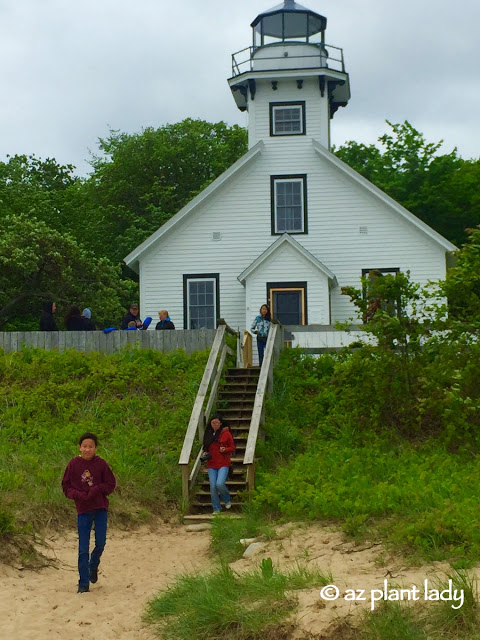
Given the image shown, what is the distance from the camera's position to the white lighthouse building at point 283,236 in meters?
25.7

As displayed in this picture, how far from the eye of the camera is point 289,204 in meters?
27.0

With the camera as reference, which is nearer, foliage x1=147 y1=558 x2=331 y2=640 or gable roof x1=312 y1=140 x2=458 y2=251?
foliage x1=147 y1=558 x2=331 y2=640

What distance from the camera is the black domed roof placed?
93.9 feet

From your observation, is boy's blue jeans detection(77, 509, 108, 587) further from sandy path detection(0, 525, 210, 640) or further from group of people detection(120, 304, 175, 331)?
group of people detection(120, 304, 175, 331)

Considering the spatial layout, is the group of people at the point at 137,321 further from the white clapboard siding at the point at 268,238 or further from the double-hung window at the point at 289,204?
the double-hung window at the point at 289,204

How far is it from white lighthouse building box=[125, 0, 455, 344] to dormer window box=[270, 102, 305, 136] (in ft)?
0.10

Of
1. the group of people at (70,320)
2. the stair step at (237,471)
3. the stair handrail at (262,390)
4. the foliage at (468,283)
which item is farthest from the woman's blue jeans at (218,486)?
the group of people at (70,320)

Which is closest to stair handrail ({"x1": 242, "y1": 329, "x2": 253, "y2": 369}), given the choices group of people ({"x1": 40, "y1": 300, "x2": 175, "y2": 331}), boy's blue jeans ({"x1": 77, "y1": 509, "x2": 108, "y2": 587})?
group of people ({"x1": 40, "y1": 300, "x2": 175, "y2": 331})

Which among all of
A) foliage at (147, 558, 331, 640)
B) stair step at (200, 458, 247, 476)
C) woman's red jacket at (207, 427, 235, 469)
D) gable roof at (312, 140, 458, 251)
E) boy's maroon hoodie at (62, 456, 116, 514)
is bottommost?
foliage at (147, 558, 331, 640)

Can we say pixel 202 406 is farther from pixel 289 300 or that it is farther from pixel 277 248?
pixel 277 248

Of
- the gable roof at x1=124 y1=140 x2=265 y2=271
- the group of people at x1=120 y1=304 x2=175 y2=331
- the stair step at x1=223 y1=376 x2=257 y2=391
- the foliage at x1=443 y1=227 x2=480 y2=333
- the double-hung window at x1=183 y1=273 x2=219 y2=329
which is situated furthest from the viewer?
the double-hung window at x1=183 y1=273 x2=219 y2=329

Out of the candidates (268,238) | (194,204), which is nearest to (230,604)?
(268,238)

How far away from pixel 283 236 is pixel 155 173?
2393cm

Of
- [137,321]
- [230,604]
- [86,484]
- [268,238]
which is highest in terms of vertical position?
[268,238]
